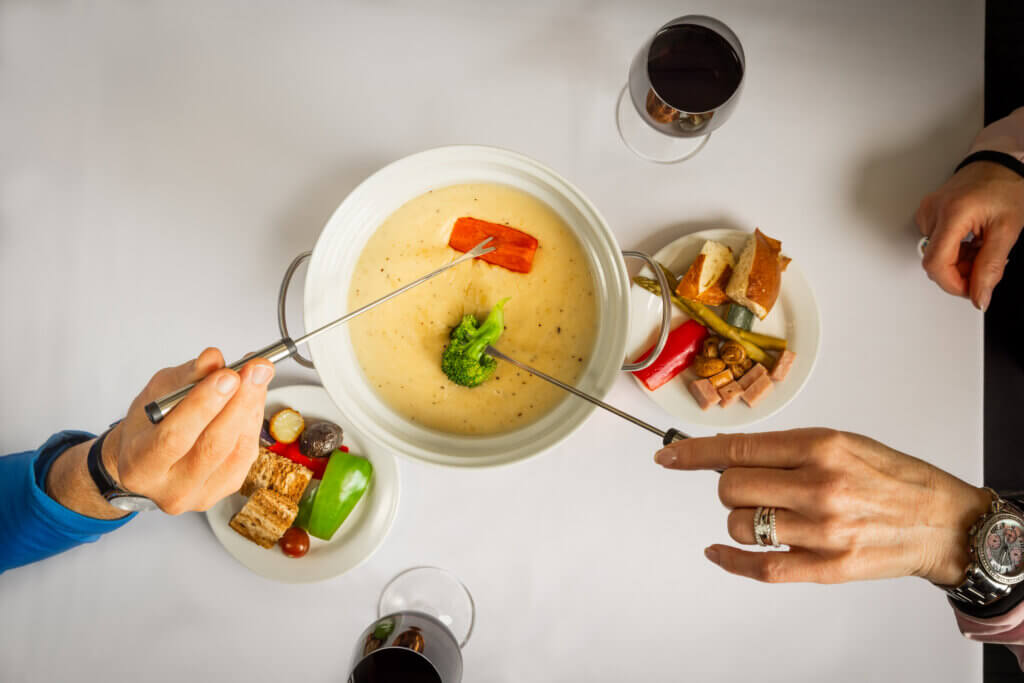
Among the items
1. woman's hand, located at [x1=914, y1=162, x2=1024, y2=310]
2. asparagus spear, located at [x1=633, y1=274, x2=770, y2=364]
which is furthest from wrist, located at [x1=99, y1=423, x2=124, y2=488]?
woman's hand, located at [x1=914, y1=162, x2=1024, y2=310]

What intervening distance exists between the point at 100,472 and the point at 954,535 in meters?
1.51

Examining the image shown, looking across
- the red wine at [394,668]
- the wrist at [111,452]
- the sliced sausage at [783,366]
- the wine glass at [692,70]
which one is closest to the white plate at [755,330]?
the sliced sausage at [783,366]

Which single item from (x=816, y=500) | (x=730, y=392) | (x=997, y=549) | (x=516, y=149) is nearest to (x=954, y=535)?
(x=997, y=549)

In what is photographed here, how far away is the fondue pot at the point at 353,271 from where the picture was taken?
1.20 metres

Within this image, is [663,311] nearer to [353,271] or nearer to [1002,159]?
[353,271]

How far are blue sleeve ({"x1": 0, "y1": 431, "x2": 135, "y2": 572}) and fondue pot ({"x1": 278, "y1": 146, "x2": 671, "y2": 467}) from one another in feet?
1.88

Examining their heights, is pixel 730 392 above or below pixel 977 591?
above

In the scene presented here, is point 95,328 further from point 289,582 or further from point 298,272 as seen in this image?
point 289,582

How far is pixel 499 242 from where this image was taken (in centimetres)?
128


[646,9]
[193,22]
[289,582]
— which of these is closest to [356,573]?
[289,582]

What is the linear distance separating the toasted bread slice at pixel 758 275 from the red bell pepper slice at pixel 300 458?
3.00 feet

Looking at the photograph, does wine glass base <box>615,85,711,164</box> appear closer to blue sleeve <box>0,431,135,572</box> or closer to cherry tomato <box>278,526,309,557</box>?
cherry tomato <box>278,526,309,557</box>

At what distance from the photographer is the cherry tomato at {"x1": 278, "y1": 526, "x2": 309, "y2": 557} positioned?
1336mm

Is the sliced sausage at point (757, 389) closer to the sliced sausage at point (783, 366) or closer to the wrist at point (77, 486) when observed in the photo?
the sliced sausage at point (783, 366)
